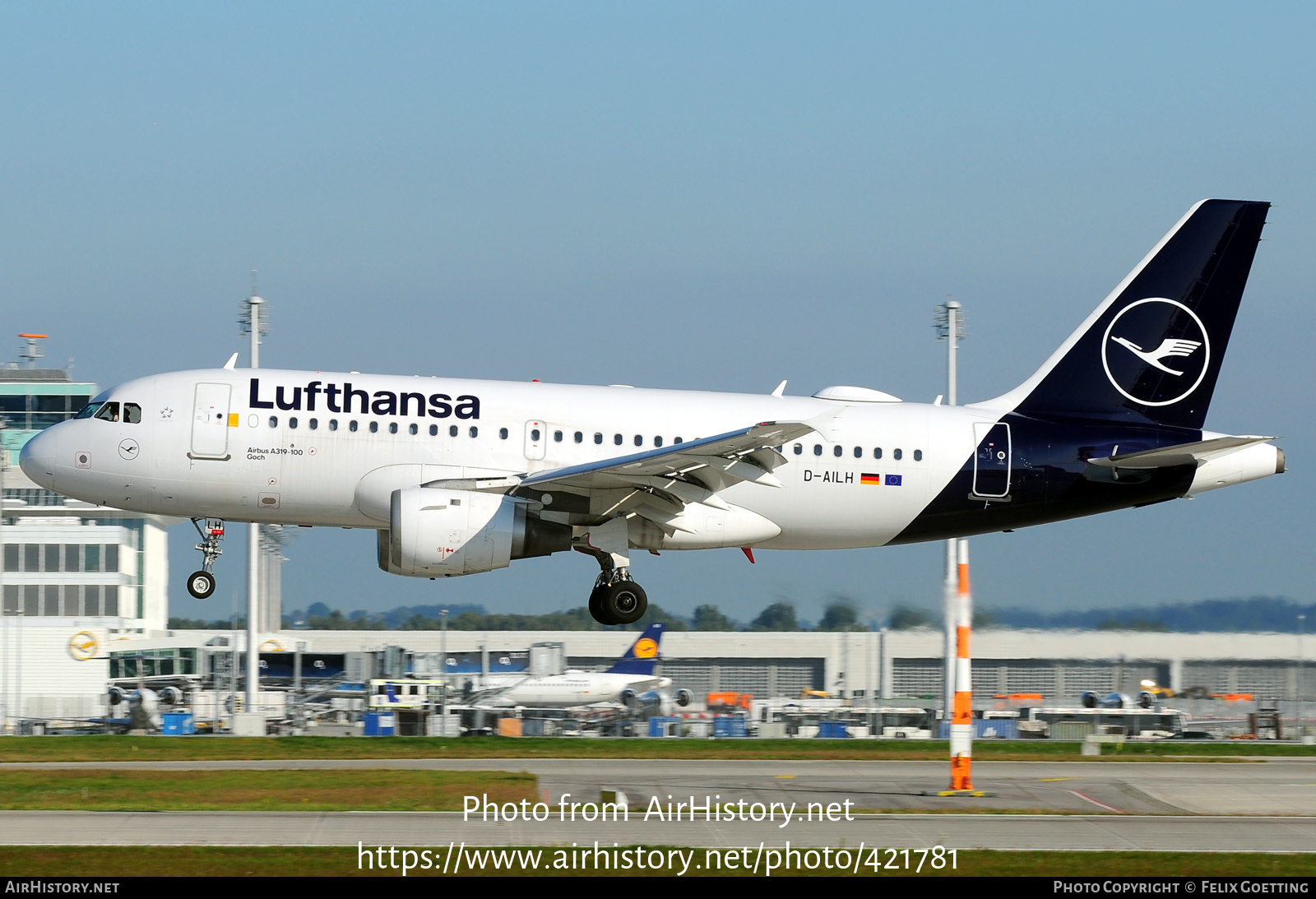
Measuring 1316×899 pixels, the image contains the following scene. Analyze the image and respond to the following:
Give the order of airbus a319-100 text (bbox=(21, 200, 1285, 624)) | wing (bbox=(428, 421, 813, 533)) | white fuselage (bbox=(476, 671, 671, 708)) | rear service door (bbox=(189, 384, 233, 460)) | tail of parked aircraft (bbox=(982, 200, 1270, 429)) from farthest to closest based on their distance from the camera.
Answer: white fuselage (bbox=(476, 671, 671, 708))
tail of parked aircraft (bbox=(982, 200, 1270, 429))
rear service door (bbox=(189, 384, 233, 460))
airbus a319-100 text (bbox=(21, 200, 1285, 624))
wing (bbox=(428, 421, 813, 533))

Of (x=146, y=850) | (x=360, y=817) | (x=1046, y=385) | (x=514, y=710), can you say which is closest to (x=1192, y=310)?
(x=1046, y=385)

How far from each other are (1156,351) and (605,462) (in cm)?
1258

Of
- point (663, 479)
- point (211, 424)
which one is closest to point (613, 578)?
point (663, 479)

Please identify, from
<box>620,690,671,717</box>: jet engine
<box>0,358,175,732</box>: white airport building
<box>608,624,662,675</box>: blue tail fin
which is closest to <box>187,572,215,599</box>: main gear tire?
<box>620,690,671,717</box>: jet engine

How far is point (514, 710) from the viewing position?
51344mm

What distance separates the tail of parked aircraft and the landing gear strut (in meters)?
8.35

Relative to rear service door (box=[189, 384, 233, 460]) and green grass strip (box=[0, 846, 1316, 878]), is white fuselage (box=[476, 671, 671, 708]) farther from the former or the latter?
green grass strip (box=[0, 846, 1316, 878])

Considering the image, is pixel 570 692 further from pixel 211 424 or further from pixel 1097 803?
pixel 1097 803

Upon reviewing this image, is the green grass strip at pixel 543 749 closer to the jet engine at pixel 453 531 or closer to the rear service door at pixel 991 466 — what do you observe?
the rear service door at pixel 991 466

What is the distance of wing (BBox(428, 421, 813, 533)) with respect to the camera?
1025 inches

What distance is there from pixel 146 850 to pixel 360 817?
170 inches

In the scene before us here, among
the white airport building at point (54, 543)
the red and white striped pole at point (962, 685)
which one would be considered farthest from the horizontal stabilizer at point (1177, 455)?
the white airport building at point (54, 543)

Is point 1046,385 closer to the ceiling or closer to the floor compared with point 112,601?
closer to the ceiling

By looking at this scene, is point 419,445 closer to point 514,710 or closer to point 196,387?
point 196,387
